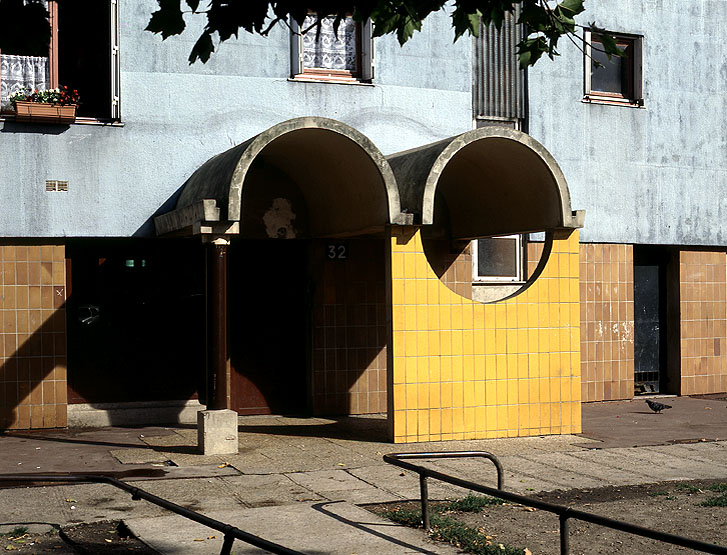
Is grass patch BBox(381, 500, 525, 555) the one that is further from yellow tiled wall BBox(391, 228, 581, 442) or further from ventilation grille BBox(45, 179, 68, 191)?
ventilation grille BBox(45, 179, 68, 191)

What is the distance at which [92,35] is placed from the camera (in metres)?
13.4

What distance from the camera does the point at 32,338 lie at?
12773mm

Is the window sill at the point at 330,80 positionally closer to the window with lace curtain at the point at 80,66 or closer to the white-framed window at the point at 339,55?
the white-framed window at the point at 339,55

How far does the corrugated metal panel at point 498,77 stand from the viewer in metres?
15.5

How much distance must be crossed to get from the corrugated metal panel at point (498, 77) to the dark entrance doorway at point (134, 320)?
16.5 ft

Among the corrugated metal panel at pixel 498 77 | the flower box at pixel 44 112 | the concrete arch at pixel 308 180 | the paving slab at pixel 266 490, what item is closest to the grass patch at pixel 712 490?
the paving slab at pixel 266 490

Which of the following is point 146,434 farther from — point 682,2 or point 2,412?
point 682,2

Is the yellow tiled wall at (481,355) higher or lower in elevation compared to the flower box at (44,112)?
lower

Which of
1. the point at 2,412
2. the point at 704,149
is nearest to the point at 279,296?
the point at 2,412

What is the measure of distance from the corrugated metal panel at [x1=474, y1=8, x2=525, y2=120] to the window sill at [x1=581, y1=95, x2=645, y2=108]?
1166mm

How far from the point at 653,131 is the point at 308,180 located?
20.7 ft

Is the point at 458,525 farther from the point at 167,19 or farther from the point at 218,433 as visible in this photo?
the point at 167,19

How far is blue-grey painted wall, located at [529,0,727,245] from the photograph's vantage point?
52.3 ft

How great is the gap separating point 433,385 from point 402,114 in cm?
448
